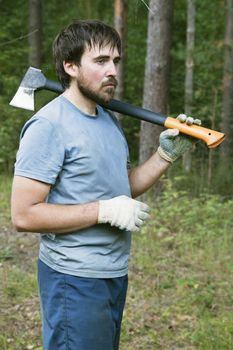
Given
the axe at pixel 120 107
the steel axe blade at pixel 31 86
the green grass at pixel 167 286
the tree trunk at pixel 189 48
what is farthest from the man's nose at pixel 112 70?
the tree trunk at pixel 189 48

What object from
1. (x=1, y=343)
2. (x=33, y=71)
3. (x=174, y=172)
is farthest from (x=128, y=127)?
(x=33, y=71)

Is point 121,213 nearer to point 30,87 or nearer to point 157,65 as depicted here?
point 30,87

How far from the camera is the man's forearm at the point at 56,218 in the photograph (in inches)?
80.5

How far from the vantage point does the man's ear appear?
2.19 m

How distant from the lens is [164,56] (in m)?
7.43

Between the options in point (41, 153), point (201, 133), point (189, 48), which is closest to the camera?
point (41, 153)

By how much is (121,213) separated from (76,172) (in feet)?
0.85

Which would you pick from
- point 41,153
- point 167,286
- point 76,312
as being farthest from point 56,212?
point 167,286

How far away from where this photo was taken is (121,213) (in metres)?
2.12

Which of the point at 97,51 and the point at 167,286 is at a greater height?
the point at 97,51

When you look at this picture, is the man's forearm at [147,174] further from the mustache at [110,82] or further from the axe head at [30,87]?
the axe head at [30,87]

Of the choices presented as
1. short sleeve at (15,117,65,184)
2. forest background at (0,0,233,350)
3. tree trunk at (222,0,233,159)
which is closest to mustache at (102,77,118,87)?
short sleeve at (15,117,65,184)

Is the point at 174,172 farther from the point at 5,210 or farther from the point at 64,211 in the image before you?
the point at 64,211

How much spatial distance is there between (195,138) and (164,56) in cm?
509
